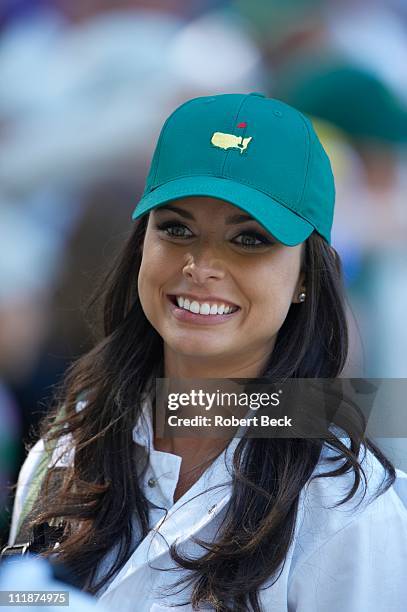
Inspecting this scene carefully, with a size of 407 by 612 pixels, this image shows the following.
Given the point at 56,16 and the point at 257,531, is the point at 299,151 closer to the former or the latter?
the point at 257,531

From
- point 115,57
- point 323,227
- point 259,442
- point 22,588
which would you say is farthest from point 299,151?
point 22,588

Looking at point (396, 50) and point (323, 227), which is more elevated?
point (396, 50)

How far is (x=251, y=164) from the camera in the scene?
3.34 ft

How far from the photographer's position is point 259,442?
1042mm

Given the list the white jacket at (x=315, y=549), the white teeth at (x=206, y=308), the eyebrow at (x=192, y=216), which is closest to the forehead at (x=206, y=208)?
the eyebrow at (x=192, y=216)

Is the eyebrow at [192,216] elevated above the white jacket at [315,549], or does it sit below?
above

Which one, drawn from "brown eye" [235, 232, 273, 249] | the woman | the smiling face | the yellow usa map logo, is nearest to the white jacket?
the woman

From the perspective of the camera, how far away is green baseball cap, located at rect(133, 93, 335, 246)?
997 mm

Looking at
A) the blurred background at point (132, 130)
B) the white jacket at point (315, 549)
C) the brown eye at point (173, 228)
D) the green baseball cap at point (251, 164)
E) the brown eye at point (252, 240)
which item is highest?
the blurred background at point (132, 130)

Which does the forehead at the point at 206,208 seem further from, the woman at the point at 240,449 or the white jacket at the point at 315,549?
the white jacket at the point at 315,549

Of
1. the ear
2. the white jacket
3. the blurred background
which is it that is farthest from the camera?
the blurred background

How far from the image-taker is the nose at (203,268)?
100cm

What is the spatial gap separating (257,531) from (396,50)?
0.82 m

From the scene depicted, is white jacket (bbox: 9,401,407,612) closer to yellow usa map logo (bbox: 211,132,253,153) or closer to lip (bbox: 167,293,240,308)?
lip (bbox: 167,293,240,308)
